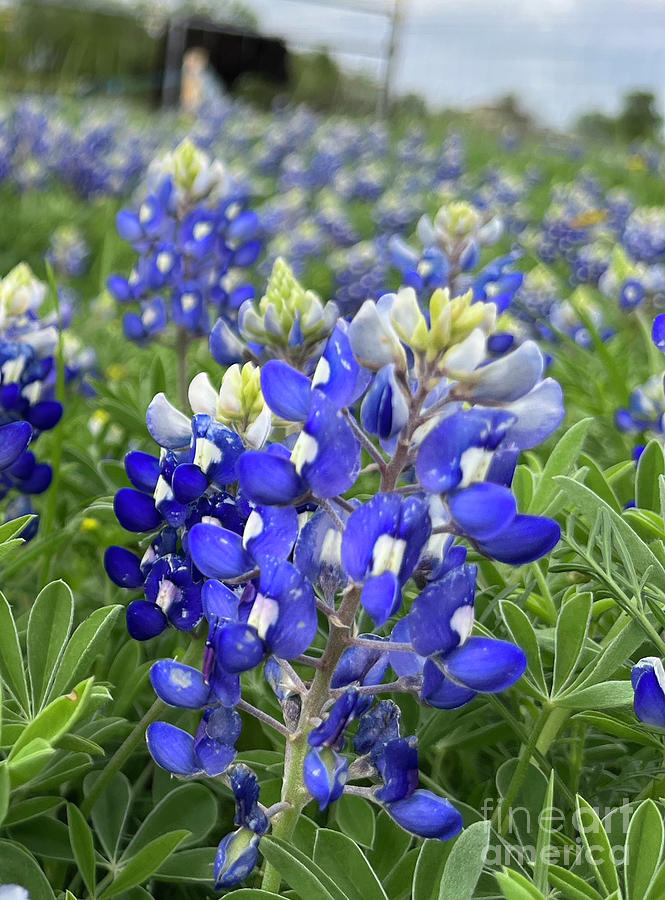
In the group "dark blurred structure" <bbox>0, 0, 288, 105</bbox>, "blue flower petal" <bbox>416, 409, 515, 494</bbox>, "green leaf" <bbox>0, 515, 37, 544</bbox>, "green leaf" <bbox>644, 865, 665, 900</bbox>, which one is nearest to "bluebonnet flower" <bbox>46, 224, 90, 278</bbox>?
"green leaf" <bbox>0, 515, 37, 544</bbox>

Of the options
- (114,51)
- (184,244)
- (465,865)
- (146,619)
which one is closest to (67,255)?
(184,244)

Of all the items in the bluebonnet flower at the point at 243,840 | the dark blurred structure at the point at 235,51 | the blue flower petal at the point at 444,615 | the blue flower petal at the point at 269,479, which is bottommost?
the dark blurred structure at the point at 235,51

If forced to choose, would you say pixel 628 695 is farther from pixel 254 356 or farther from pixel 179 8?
pixel 179 8

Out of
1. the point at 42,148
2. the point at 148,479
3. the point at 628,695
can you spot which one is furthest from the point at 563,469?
the point at 42,148

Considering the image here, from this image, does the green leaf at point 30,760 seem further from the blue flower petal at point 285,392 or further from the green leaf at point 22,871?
the blue flower petal at point 285,392

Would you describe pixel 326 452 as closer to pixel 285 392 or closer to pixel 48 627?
pixel 285 392

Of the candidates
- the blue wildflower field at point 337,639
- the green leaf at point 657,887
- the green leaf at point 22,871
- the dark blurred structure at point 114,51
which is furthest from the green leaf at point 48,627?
the dark blurred structure at point 114,51
